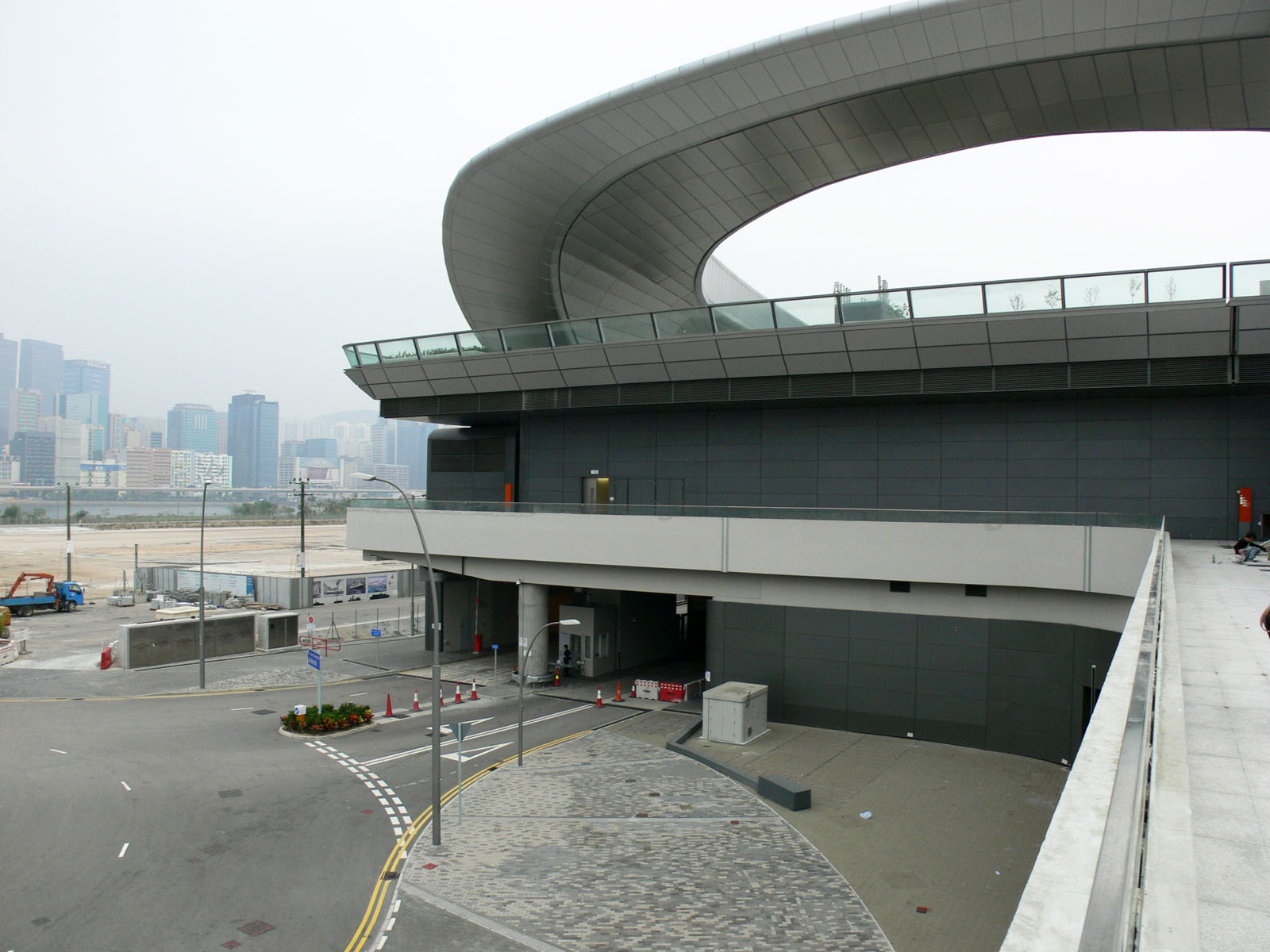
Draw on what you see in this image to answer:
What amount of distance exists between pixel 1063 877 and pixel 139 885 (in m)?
18.5

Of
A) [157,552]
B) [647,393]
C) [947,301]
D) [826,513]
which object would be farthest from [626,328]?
[157,552]

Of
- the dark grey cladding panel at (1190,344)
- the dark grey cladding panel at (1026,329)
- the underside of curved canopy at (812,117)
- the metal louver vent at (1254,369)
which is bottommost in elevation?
the metal louver vent at (1254,369)

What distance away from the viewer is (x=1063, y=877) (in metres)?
2.42

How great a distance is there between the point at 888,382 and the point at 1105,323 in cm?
703

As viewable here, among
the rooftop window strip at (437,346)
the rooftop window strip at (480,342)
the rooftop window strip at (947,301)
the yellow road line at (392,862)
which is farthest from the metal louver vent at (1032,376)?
the rooftop window strip at (437,346)

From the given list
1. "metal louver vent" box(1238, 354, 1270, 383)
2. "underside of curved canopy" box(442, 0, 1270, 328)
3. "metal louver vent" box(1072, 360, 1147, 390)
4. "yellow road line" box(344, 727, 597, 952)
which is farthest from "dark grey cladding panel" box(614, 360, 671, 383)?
"metal louver vent" box(1238, 354, 1270, 383)

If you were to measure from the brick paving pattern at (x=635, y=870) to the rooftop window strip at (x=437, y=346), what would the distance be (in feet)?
69.6

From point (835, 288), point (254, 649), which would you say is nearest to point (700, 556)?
point (835, 288)

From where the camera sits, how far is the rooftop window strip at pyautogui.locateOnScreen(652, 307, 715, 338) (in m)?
32.3

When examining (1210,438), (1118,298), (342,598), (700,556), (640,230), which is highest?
(640,230)

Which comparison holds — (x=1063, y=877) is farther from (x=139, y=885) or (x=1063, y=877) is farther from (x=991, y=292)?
(x=991, y=292)

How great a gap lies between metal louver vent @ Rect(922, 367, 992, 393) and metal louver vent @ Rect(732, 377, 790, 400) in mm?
5189

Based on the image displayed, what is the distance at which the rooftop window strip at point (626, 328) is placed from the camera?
33438 millimetres

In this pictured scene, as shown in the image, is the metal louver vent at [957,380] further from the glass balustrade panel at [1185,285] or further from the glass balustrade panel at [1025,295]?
the glass balustrade panel at [1185,285]
